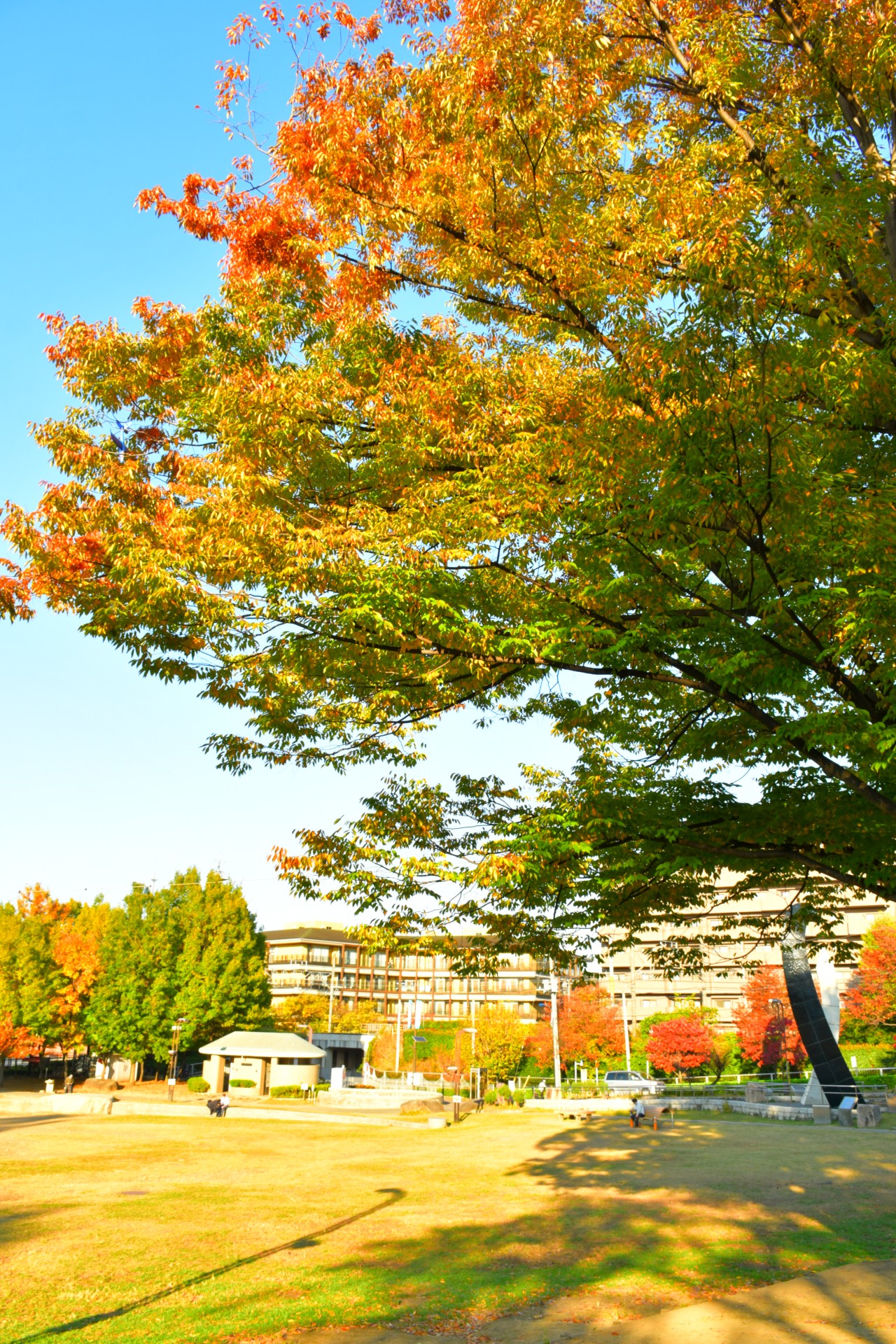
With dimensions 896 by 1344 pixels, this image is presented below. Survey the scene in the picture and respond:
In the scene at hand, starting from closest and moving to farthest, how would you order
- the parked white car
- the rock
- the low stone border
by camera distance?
the low stone border, the rock, the parked white car

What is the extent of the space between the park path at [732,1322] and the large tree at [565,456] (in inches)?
155

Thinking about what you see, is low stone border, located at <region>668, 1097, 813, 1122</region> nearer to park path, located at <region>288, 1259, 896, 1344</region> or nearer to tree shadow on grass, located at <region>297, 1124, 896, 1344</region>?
tree shadow on grass, located at <region>297, 1124, 896, 1344</region>

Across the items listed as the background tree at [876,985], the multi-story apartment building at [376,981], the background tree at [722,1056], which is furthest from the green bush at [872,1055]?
the multi-story apartment building at [376,981]

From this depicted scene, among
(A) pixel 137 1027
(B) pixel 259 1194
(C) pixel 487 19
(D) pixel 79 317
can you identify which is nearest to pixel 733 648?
(C) pixel 487 19

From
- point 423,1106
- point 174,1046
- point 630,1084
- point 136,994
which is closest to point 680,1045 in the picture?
point 630,1084

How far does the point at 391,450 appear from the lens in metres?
10.3

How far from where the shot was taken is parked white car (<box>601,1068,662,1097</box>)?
44875 millimetres

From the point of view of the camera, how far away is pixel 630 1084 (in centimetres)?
4634

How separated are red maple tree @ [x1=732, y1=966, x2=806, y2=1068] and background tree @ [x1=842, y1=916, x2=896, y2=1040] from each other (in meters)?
3.33

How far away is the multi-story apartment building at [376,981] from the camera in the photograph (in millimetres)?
88250

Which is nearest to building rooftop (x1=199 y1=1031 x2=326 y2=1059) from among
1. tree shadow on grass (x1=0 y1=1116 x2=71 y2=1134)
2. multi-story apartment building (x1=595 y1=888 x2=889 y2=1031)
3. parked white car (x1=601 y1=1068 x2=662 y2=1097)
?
tree shadow on grass (x1=0 y1=1116 x2=71 y2=1134)

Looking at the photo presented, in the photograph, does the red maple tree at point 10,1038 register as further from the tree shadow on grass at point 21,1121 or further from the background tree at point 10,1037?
the tree shadow on grass at point 21,1121

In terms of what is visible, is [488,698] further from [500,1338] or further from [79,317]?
[79,317]

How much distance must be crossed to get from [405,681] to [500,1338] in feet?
20.9
